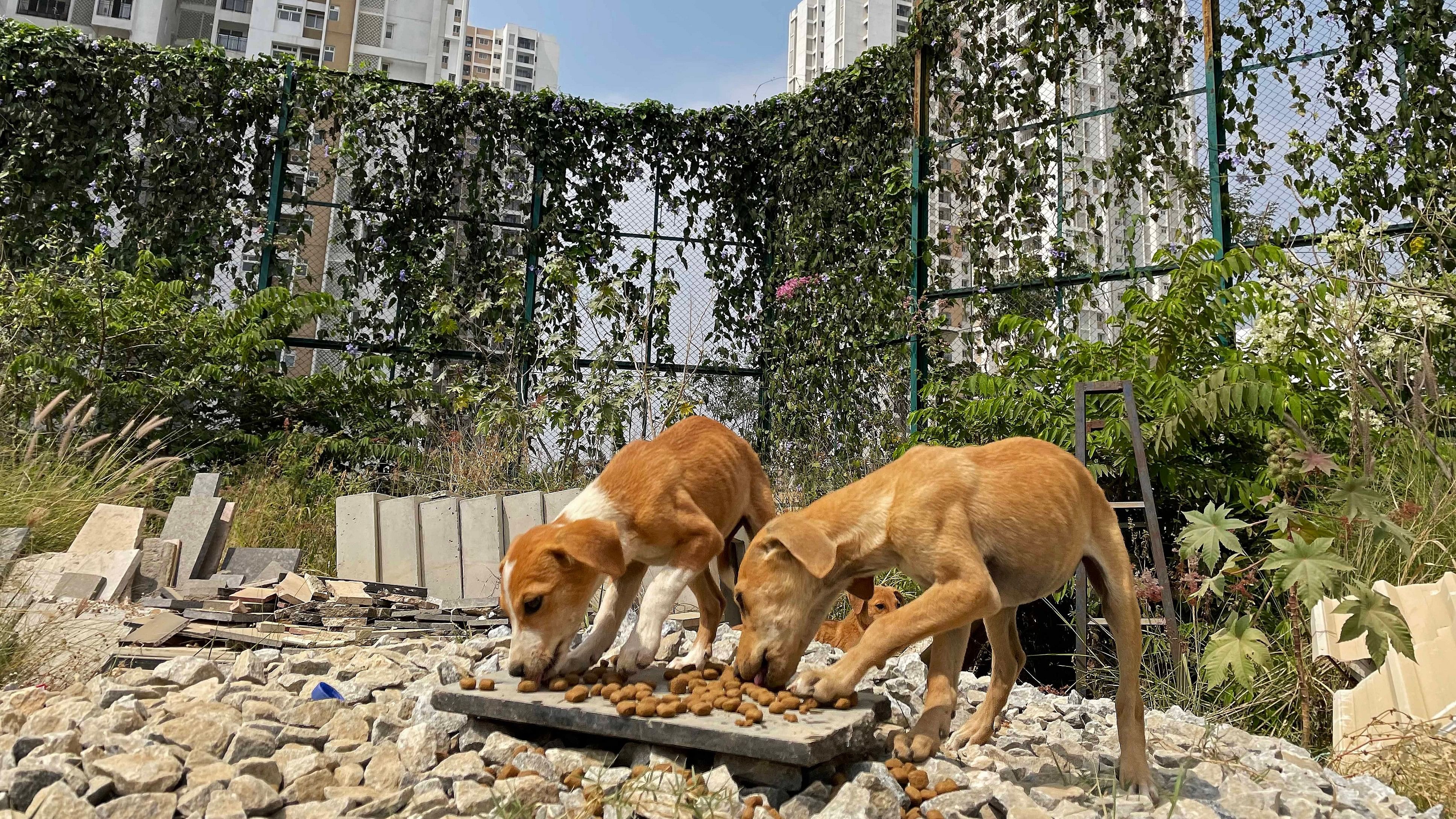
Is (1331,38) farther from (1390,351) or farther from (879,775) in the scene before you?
(879,775)

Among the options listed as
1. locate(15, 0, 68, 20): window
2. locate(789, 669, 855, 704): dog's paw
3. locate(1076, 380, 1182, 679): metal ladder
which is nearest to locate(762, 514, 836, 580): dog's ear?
locate(789, 669, 855, 704): dog's paw

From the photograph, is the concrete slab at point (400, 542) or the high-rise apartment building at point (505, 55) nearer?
the concrete slab at point (400, 542)

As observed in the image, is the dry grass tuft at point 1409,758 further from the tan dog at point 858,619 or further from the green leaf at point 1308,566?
the tan dog at point 858,619

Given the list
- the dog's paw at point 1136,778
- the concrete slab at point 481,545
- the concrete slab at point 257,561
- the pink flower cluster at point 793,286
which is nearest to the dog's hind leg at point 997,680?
the dog's paw at point 1136,778

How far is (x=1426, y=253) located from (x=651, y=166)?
9.46 metres

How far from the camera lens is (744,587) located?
325 centimetres

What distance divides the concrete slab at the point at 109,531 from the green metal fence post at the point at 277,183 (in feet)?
18.4

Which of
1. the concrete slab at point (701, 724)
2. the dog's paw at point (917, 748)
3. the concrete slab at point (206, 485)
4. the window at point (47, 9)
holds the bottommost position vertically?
the dog's paw at point (917, 748)

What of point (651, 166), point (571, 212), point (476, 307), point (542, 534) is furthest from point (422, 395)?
point (542, 534)

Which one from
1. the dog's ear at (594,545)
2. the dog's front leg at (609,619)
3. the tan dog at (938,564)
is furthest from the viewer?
the dog's front leg at (609,619)

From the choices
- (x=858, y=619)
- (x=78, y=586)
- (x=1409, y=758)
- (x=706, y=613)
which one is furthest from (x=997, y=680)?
(x=78, y=586)

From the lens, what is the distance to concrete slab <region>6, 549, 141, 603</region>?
21.2 feet

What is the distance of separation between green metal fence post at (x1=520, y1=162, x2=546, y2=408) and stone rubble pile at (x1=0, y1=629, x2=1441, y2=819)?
827 cm

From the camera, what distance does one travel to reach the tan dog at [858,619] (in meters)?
6.00
